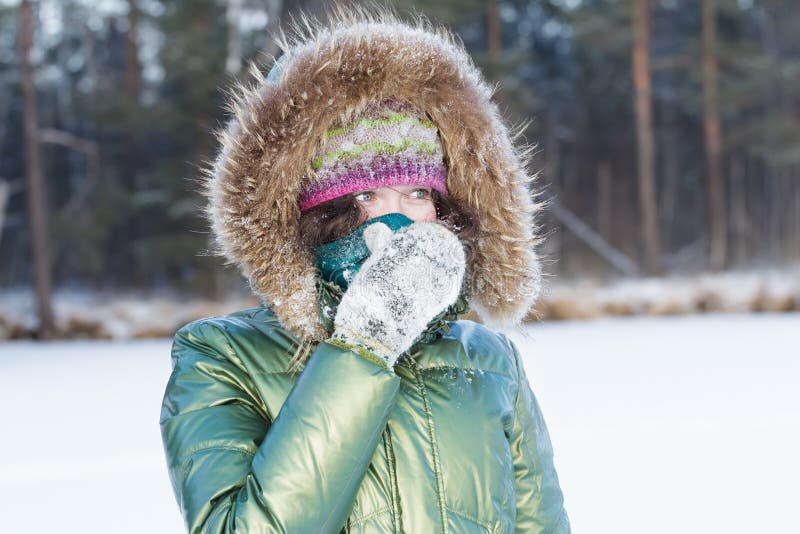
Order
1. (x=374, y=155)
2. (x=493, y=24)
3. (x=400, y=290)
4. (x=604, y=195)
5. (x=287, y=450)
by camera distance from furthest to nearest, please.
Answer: (x=604, y=195) → (x=493, y=24) → (x=374, y=155) → (x=400, y=290) → (x=287, y=450)

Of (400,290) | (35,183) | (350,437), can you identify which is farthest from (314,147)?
(35,183)

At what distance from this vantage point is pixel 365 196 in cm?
140

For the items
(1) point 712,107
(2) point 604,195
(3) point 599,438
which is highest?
(1) point 712,107

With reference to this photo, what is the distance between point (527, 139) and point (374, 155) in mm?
Answer: 4138

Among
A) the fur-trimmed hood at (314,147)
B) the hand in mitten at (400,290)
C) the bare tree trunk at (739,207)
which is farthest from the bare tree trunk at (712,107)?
the hand in mitten at (400,290)

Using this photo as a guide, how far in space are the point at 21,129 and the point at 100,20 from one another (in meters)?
4.46

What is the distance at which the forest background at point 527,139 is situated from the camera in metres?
10.8

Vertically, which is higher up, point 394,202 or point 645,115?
point 645,115

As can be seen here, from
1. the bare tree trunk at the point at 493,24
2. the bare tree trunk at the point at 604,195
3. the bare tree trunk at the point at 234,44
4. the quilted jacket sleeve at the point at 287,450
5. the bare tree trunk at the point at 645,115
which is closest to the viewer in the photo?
the quilted jacket sleeve at the point at 287,450

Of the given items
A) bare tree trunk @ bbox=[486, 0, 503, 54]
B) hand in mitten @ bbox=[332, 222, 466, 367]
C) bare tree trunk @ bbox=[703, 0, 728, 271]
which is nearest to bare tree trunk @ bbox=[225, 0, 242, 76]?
bare tree trunk @ bbox=[486, 0, 503, 54]

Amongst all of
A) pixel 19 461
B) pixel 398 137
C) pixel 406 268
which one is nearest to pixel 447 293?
pixel 406 268

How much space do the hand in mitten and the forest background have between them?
15.2 ft

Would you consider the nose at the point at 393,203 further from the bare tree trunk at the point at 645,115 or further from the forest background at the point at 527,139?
the bare tree trunk at the point at 645,115

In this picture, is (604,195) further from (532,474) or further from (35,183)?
(532,474)
